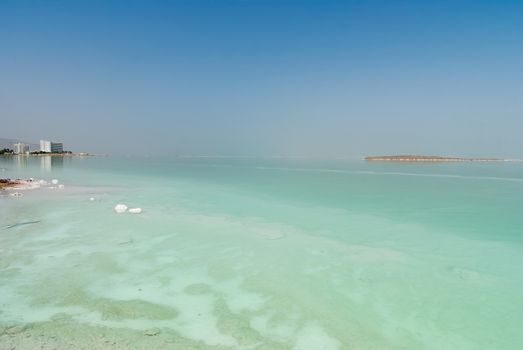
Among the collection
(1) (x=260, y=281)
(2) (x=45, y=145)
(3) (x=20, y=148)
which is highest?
(2) (x=45, y=145)

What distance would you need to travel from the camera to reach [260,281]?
5.85 metres

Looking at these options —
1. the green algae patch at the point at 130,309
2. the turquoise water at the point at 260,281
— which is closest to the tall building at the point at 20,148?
the turquoise water at the point at 260,281

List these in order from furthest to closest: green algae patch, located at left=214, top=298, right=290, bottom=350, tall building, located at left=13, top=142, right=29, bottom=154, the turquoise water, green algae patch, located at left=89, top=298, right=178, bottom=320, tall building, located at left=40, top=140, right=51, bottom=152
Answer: tall building, located at left=40, top=140, right=51, bottom=152 → tall building, located at left=13, top=142, right=29, bottom=154 → green algae patch, located at left=89, top=298, right=178, bottom=320 → the turquoise water → green algae patch, located at left=214, top=298, right=290, bottom=350

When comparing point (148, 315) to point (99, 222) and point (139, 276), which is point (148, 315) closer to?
point (139, 276)

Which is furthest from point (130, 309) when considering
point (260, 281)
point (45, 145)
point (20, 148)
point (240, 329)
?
point (45, 145)

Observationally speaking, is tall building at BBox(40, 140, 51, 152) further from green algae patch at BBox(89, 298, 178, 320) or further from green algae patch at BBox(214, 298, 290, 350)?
green algae patch at BBox(214, 298, 290, 350)

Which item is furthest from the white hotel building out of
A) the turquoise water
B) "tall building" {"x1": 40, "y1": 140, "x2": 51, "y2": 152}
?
the turquoise water

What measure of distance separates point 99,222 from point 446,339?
931 cm

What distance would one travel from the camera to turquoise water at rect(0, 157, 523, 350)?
4.12m

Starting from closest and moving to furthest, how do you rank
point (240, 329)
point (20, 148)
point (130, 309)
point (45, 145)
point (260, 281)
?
point (240, 329) < point (130, 309) < point (260, 281) < point (20, 148) < point (45, 145)

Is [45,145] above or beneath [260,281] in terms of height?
above

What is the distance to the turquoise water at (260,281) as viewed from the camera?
162 inches

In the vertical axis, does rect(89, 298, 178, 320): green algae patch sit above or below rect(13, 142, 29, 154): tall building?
below

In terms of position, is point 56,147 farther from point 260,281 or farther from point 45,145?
point 260,281
